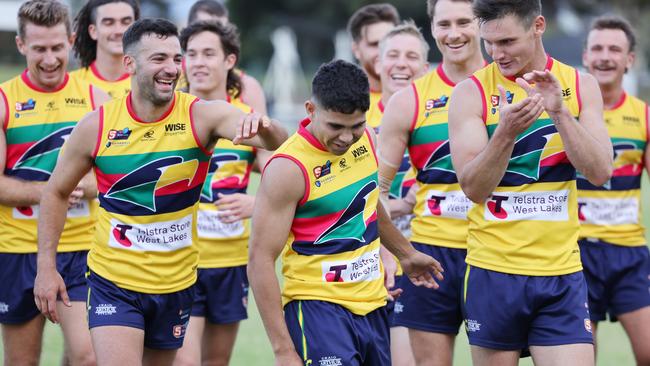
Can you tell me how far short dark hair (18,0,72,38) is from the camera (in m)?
7.21

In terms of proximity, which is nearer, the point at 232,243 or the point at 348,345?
the point at 348,345

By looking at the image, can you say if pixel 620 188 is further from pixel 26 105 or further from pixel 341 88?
pixel 26 105

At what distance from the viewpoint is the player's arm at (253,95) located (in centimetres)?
832

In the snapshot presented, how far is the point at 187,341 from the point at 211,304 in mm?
494

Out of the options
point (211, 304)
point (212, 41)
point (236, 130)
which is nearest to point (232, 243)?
point (211, 304)

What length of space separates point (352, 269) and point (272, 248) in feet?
1.58

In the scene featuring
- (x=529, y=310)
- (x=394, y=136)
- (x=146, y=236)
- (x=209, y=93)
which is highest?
(x=209, y=93)

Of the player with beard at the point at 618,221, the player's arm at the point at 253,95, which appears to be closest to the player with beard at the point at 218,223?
the player's arm at the point at 253,95

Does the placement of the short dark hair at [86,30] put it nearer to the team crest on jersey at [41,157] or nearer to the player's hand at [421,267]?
the team crest on jersey at [41,157]

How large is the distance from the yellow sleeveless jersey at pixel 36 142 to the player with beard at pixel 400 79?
2159 millimetres

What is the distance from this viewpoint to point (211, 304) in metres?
7.77

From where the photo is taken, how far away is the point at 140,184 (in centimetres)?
596

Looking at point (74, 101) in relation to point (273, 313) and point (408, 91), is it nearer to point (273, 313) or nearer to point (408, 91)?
point (408, 91)

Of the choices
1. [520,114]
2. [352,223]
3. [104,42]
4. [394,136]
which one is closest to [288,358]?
[352,223]
